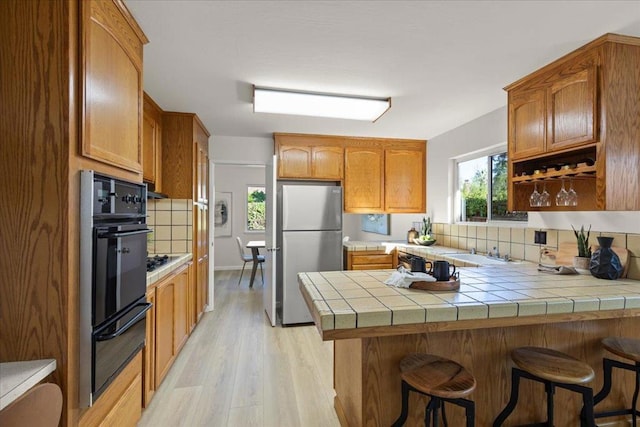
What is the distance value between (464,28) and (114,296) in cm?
212

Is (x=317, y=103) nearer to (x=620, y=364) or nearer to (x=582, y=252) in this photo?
(x=582, y=252)

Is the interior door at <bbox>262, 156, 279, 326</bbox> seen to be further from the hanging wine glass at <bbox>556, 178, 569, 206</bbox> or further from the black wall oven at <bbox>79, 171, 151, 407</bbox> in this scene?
the hanging wine glass at <bbox>556, 178, 569, 206</bbox>

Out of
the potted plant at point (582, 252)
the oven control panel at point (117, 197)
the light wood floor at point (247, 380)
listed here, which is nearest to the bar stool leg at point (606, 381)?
the potted plant at point (582, 252)

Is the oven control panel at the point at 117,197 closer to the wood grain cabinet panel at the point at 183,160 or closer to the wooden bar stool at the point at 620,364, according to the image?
the wood grain cabinet panel at the point at 183,160

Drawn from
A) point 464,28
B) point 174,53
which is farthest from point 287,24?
point 464,28

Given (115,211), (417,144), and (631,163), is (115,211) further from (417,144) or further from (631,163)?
(417,144)

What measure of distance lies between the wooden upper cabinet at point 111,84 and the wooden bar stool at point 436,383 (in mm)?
1550

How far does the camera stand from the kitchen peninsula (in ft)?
4.13

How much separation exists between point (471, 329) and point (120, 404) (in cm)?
169

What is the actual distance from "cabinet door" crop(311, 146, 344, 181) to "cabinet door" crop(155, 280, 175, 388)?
7.13 ft

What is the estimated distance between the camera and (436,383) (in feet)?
4.01

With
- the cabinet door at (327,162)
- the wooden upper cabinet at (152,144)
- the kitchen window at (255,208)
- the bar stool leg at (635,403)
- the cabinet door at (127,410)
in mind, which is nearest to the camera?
the cabinet door at (127,410)

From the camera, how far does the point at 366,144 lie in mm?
4059

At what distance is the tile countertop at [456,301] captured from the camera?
121cm
